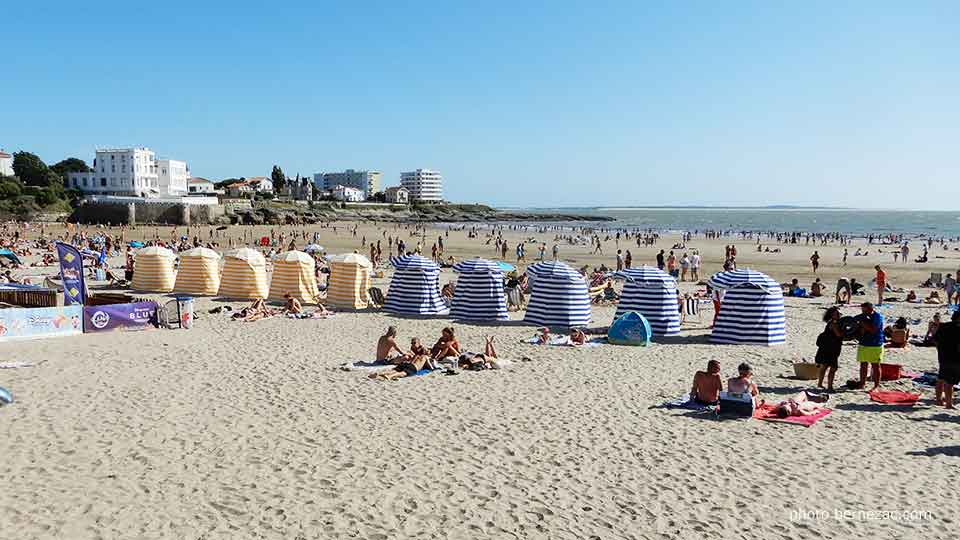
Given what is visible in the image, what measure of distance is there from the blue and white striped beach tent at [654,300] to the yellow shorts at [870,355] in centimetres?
408

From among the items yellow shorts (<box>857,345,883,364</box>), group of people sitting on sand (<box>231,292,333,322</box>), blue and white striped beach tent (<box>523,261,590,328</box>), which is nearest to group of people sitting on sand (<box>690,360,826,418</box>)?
yellow shorts (<box>857,345,883,364</box>)

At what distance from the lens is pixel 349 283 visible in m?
16.0

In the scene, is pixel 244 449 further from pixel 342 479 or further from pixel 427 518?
pixel 427 518

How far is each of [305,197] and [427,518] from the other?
10159cm

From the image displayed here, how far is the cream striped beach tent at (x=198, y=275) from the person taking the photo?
694 inches

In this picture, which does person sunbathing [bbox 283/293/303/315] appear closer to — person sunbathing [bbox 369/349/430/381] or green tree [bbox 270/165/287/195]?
person sunbathing [bbox 369/349/430/381]

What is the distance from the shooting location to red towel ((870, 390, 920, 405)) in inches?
326

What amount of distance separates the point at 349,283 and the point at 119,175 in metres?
73.0

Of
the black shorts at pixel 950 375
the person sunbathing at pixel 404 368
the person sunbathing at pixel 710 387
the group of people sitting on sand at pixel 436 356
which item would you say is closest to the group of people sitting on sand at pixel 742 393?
the person sunbathing at pixel 710 387

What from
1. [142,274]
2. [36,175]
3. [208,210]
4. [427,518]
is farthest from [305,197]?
[427,518]

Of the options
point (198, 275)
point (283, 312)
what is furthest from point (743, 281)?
point (198, 275)

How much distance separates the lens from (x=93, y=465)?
6.25 m

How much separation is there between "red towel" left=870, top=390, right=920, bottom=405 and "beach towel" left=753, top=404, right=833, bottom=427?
0.79 meters

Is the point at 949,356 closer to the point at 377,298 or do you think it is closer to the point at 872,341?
the point at 872,341
